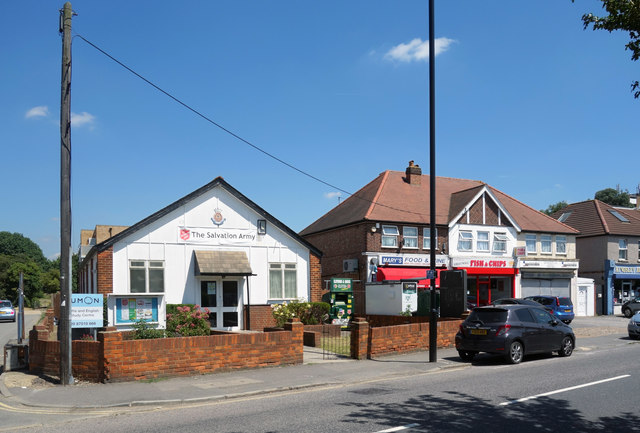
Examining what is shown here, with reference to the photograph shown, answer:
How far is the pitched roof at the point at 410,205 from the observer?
35562mm

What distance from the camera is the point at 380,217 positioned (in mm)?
34438

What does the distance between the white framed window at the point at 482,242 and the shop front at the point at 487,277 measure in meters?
0.72

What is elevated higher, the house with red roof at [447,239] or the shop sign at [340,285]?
the house with red roof at [447,239]

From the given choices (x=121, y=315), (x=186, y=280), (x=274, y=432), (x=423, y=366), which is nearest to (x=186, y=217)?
(x=186, y=280)

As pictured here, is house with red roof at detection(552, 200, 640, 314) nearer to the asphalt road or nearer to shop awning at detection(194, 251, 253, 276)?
shop awning at detection(194, 251, 253, 276)

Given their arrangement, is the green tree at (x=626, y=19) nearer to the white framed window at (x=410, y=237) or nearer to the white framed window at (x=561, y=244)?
the white framed window at (x=410, y=237)

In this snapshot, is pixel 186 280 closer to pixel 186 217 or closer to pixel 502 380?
pixel 186 217

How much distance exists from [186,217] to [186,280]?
2505 mm

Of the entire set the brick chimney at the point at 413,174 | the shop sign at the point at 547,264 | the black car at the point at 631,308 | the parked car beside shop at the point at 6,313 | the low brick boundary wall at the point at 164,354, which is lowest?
the parked car beside shop at the point at 6,313

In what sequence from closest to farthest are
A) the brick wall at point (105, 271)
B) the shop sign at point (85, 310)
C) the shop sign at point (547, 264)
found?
the shop sign at point (85, 310) < the brick wall at point (105, 271) < the shop sign at point (547, 264)

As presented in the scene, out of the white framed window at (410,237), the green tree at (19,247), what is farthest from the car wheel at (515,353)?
the green tree at (19,247)

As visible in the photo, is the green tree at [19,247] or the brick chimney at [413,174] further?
the green tree at [19,247]

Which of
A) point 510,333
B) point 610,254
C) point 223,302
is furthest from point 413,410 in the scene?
point 610,254

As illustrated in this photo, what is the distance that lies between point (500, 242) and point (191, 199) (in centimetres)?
2303
